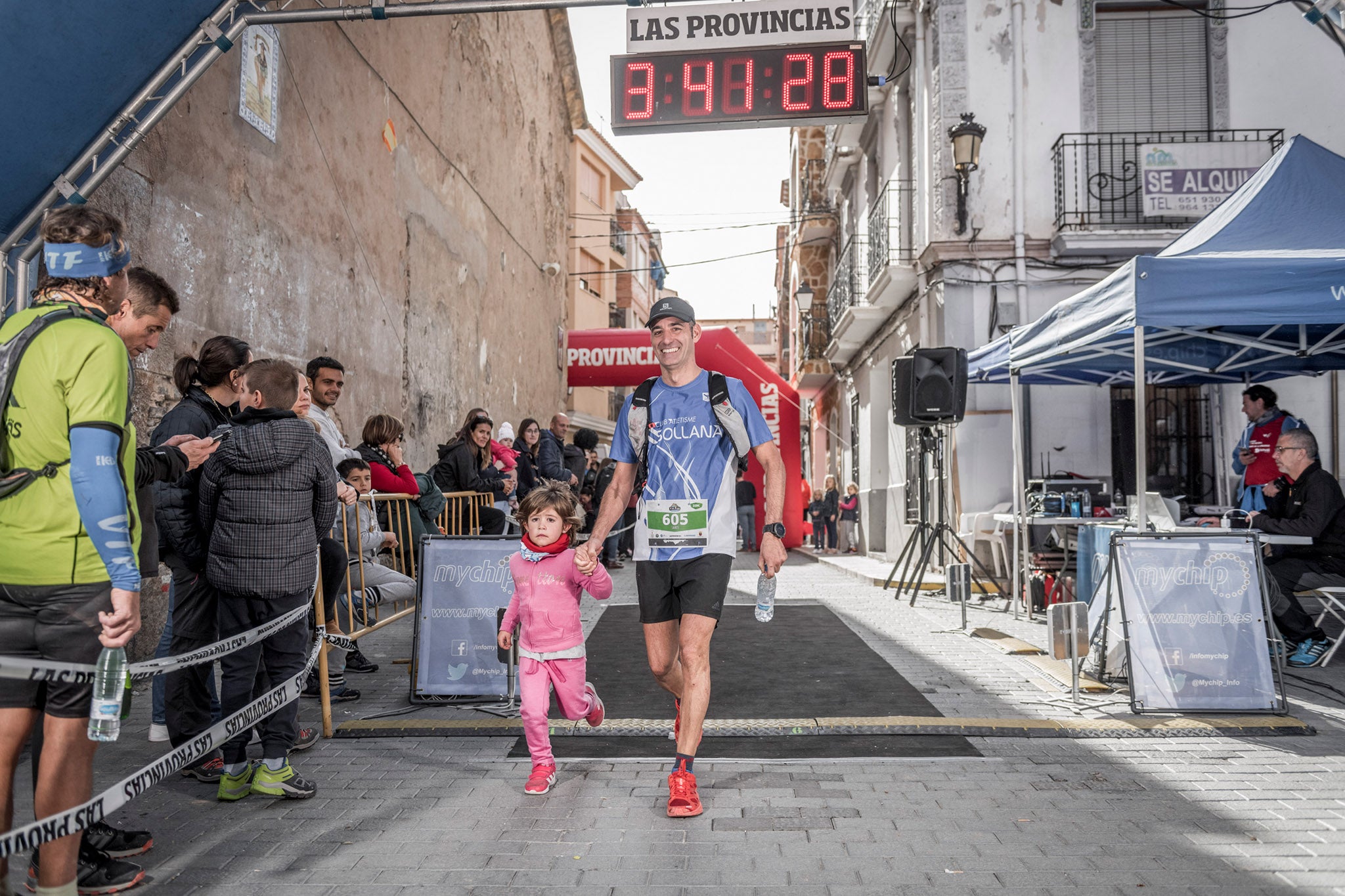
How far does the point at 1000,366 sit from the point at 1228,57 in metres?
6.49

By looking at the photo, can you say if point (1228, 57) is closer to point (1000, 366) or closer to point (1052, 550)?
point (1000, 366)

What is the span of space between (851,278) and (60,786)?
59.8 feet

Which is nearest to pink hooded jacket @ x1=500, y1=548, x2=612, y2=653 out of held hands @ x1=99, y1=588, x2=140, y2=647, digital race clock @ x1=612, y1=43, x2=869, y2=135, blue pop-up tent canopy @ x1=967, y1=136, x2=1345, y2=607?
held hands @ x1=99, y1=588, x2=140, y2=647

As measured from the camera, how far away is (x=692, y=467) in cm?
419

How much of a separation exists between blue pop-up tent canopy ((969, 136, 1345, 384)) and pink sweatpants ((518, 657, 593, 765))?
161 inches

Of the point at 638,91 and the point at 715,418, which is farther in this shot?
the point at 638,91

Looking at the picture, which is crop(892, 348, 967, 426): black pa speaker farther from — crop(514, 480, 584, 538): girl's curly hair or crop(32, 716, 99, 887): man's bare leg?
crop(32, 716, 99, 887): man's bare leg

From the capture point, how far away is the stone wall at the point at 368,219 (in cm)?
714

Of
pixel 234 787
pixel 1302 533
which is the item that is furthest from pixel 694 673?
pixel 1302 533

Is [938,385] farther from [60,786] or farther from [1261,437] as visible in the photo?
[60,786]

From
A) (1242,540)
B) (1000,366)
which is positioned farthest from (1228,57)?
(1242,540)

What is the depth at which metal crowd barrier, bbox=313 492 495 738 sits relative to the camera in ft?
16.7

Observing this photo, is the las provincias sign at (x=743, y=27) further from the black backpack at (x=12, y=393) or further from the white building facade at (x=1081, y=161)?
the black backpack at (x=12, y=393)

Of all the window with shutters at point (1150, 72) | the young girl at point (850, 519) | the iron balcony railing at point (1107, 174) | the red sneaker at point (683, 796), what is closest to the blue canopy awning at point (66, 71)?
the red sneaker at point (683, 796)
